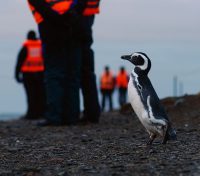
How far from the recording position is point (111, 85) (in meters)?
26.2

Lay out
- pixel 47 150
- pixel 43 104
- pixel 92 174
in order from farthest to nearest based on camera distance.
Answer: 1. pixel 43 104
2. pixel 47 150
3. pixel 92 174

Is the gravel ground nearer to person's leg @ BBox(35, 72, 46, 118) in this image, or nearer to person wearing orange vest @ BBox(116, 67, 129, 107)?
person's leg @ BBox(35, 72, 46, 118)

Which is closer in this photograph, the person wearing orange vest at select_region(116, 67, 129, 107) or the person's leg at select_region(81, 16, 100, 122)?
the person's leg at select_region(81, 16, 100, 122)

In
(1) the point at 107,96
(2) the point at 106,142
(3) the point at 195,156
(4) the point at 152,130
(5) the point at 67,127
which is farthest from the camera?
(1) the point at 107,96

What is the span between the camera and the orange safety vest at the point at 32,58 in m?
15.7

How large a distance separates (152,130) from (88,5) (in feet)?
15.0

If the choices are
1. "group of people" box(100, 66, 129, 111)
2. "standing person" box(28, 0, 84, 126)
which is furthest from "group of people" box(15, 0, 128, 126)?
"group of people" box(100, 66, 129, 111)

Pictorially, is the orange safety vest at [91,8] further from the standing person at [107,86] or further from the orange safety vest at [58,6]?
the standing person at [107,86]

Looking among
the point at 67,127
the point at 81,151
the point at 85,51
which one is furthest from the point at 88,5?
the point at 81,151

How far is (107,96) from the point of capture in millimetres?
25734

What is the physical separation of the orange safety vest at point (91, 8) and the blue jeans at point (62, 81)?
1.64ft

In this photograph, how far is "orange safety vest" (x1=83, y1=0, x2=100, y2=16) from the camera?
1147 cm

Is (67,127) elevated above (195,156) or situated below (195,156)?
below

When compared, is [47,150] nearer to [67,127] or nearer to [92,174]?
[92,174]
